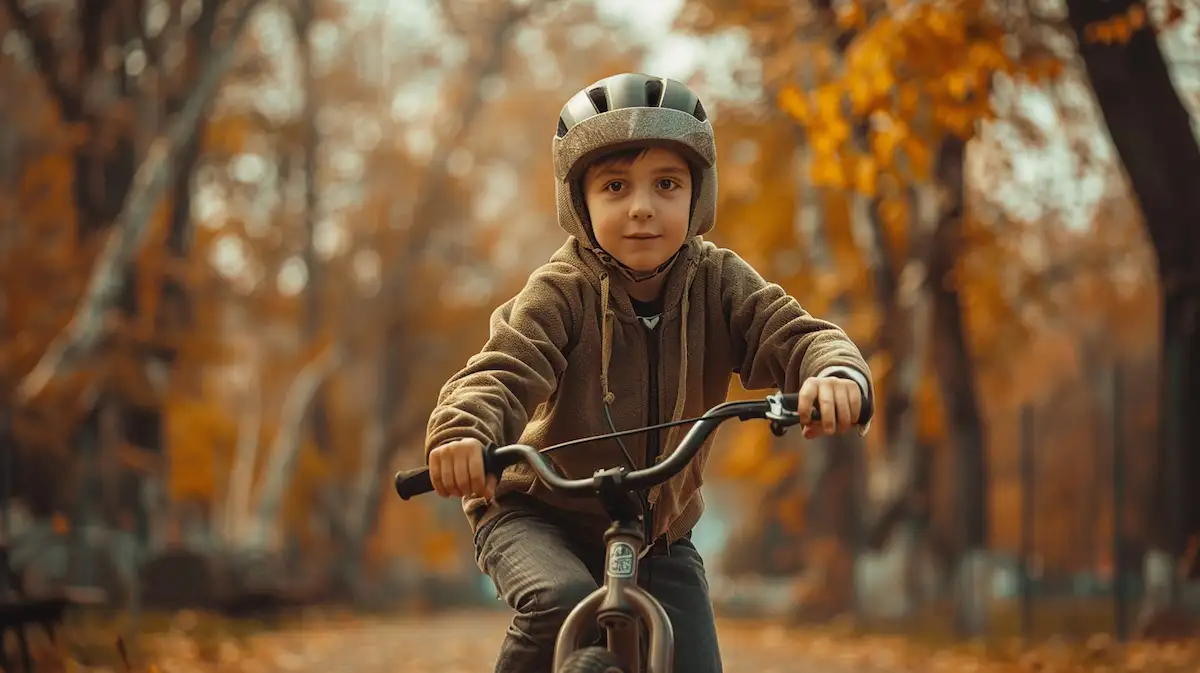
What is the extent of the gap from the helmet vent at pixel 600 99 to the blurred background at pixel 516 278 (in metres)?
4.85

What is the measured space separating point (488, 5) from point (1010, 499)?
15.3 meters

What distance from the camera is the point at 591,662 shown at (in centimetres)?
312

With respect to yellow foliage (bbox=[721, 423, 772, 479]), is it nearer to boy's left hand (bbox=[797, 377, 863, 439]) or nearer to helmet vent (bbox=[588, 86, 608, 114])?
helmet vent (bbox=[588, 86, 608, 114])

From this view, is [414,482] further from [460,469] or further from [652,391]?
[652,391]

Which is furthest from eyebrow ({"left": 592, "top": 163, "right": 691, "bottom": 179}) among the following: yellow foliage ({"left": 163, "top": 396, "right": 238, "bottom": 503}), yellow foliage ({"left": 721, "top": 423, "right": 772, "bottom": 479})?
yellow foliage ({"left": 163, "top": 396, "right": 238, "bottom": 503})

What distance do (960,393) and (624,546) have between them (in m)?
14.3

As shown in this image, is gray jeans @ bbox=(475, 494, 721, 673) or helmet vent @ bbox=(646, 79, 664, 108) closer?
gray jeans @ bbox=(475, 494, 721, 673)

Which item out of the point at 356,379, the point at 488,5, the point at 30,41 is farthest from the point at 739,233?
the point at 356,379

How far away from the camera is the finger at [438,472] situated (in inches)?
129

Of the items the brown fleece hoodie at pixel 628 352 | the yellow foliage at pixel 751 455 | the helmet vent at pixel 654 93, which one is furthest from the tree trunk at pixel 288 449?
the helmet vent at pixel 654 93

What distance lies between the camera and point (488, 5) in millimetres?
27500

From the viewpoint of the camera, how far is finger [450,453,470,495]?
10.7 feet

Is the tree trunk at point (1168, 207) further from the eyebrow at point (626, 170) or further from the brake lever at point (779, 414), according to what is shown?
the brake lever at point (779, 414)

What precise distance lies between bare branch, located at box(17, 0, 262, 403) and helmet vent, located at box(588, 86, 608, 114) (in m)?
11.2
